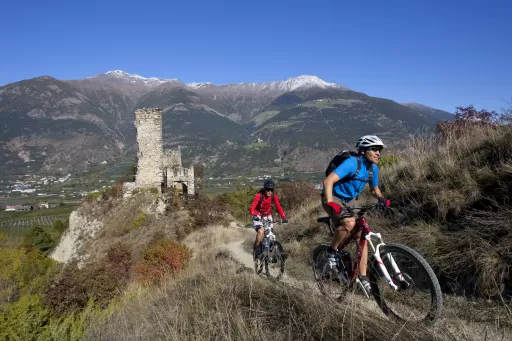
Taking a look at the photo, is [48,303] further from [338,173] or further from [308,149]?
[308,149]

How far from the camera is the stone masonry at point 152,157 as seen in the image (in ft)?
84.0

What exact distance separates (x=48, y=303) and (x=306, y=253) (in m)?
7.76

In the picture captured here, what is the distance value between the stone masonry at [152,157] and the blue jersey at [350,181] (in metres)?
21.8

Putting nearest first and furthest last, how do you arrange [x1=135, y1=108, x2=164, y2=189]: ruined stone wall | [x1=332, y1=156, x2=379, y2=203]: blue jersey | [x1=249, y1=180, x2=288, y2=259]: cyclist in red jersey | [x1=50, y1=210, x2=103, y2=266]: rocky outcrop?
1. [x1=332, y1=156, x2=379, y2=203]: blue jersey
2. [x1=249, y1=180, x2=288, y2=259]: cyclist in red jersey
3. [x1=50, y1=210, x2=103, y2=266]: rocky outcrop
4. [x1=135, y1=108, x2=164, y2=189]: ruined stone wall

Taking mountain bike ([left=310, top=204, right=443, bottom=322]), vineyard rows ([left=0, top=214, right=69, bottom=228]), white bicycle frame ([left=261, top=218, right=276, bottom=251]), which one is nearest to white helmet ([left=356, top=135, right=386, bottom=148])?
mountain bike ([left=310, top=204, right=443, bottom=322])

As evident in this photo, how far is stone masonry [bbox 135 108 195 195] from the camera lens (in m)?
25.6

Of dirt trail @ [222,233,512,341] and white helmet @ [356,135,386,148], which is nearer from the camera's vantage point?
dirt trail @ [222,233,512,341]

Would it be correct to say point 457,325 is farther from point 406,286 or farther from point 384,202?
point 384,202

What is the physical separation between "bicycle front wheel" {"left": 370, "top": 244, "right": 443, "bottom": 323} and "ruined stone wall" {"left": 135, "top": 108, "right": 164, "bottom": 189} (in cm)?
2313

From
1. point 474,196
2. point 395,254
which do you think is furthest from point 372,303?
point 474,196

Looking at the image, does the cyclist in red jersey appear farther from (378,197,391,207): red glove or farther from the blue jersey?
(378,197,391,207): red glove

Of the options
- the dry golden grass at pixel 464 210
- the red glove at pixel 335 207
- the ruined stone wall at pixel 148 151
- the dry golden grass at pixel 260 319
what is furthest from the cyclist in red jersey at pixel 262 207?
the ruined stone wall at pixel 148 151

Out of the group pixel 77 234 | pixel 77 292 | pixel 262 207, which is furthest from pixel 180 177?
pixel 262 207

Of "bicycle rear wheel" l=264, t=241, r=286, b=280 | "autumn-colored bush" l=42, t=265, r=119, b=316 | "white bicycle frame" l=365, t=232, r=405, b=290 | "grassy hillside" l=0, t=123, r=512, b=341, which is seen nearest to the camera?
"grassy hillside" l=0, t=123, r=512, b=341
